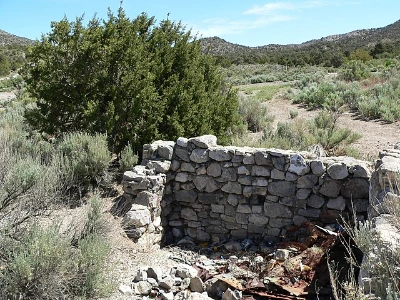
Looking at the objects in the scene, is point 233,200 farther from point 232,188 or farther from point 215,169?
point 215,169

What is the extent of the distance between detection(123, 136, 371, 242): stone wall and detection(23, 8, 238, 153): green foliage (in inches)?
48.3

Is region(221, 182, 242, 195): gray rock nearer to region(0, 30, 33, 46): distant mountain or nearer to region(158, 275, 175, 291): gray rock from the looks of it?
region(158, 275, 175, 291): gray rock

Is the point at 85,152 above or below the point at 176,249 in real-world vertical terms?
above

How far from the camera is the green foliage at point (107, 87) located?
7414 millimetres

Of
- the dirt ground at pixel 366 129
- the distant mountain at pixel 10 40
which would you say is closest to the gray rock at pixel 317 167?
the dirt ground at pixel 366 129

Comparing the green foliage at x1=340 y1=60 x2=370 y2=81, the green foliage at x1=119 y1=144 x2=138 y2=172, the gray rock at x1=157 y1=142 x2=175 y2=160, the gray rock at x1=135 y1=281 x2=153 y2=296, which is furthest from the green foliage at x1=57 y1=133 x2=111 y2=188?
the green foliage at x1=340 y1=60 x2=370 y2=81

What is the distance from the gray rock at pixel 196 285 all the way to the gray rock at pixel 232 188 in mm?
1954

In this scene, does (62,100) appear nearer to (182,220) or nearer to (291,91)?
(182,220)

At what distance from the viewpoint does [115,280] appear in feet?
12.9

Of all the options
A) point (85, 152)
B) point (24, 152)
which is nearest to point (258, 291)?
point (85, 152)

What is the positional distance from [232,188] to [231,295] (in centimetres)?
225

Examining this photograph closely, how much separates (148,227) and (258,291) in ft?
6.51

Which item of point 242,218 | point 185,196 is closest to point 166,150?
point 185,196

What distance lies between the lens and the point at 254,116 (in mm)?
13664
